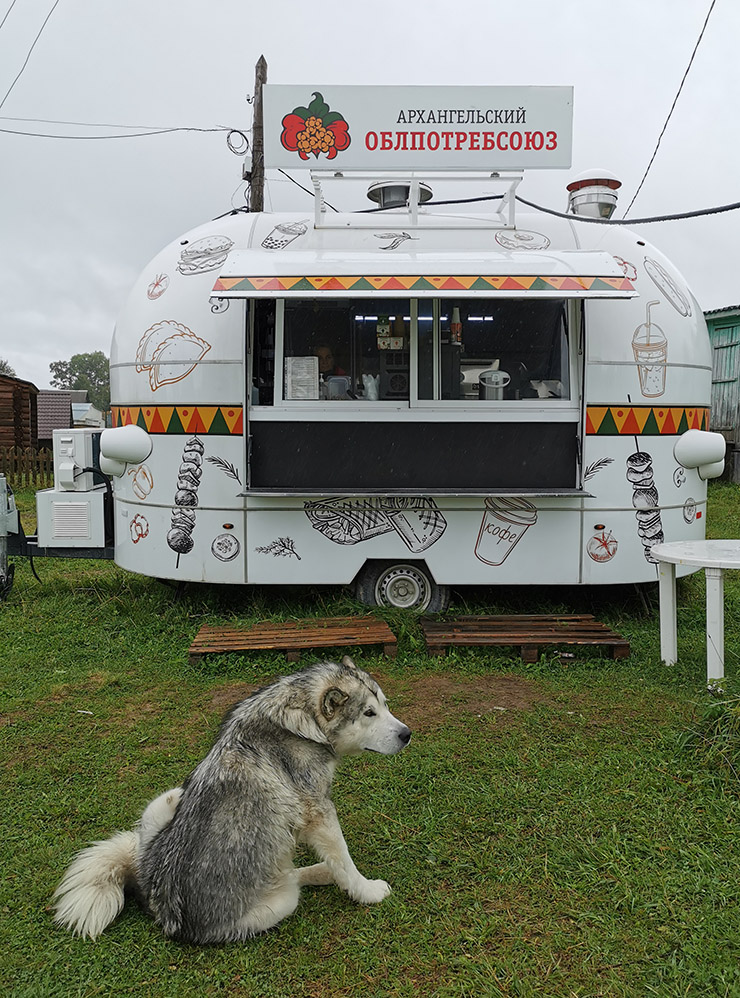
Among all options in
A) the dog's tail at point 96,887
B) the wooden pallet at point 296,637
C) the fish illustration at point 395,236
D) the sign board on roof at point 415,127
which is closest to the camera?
the dog's tail at point 96,887

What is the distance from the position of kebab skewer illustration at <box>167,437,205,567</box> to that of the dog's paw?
4.10 meters

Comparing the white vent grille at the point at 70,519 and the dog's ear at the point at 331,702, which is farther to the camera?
the white vent grille at the point at 70,519

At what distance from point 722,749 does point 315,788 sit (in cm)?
226

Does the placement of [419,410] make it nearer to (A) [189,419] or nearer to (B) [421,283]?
(B) [421,283]

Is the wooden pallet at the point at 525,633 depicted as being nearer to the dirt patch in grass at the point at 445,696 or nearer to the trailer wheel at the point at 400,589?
the trailer wheel at the point at 400,589

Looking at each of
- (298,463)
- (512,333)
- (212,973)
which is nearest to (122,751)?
(212,973)

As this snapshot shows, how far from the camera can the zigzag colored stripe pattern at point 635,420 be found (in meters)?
6.77

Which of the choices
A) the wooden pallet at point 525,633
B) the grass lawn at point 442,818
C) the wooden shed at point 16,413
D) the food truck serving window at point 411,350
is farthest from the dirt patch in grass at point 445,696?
the wooden shed at point 16,413

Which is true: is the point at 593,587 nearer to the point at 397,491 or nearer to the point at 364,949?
the point at 397,491

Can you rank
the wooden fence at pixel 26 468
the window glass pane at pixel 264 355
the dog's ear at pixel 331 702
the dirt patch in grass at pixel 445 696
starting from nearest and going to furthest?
the dog's ear at pixel 331 702 < the dirt patch in grass at pixel 445 696 < the window glass pane at pixel 264 355 < the wooden fence at pixel 26 468

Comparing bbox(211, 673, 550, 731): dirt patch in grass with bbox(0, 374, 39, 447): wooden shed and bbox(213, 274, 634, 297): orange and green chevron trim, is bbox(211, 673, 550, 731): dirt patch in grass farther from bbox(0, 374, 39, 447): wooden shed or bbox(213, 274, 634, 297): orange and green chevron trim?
bbox(0, 374, 39, 447): wooden shed

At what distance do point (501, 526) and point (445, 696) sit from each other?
5.77 feet

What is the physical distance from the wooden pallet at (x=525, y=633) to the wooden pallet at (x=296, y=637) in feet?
1.27

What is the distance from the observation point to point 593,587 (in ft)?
26.1
